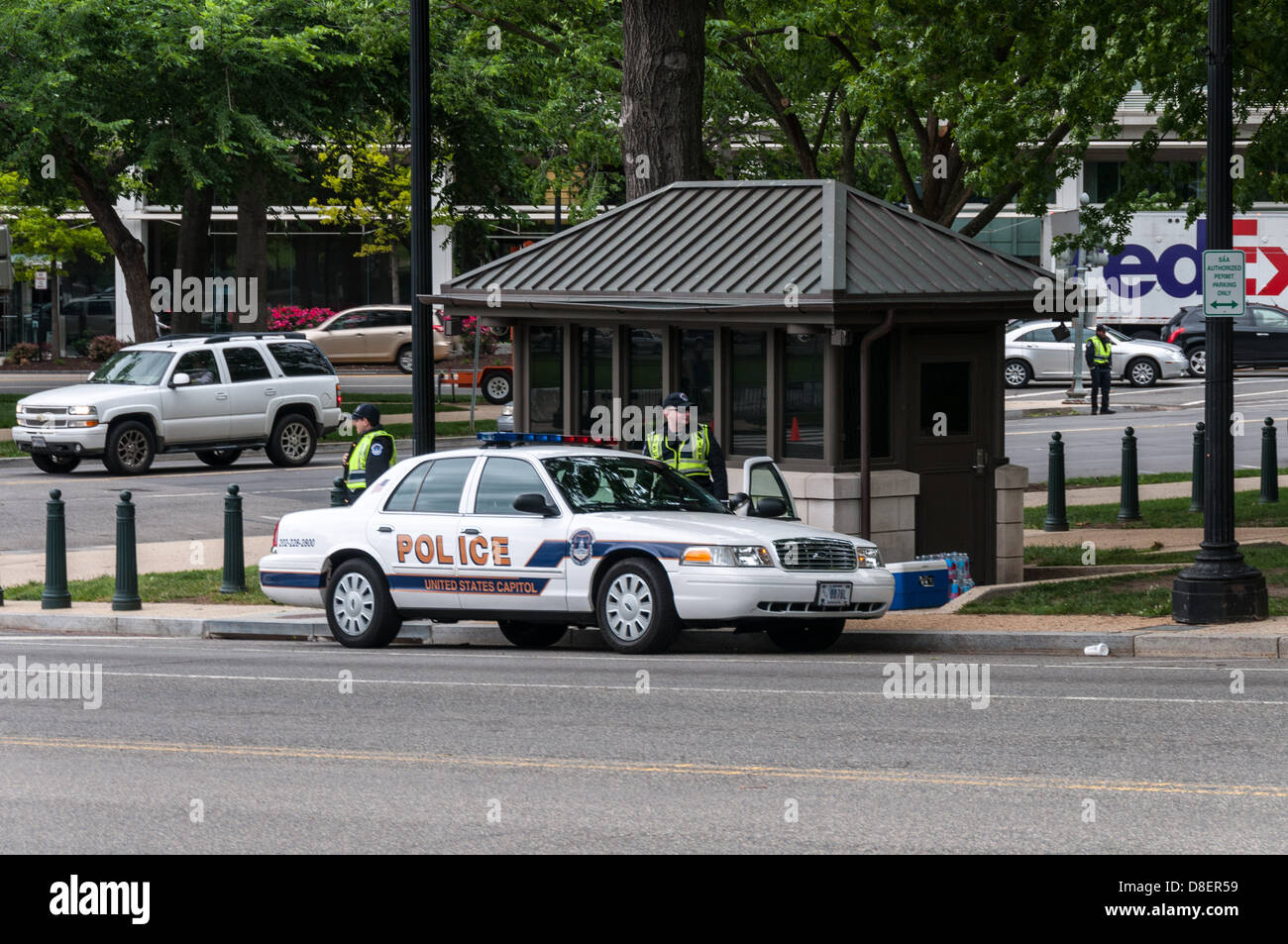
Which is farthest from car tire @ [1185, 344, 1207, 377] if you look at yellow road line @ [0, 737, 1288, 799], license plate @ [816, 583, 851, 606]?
yellow road line @ [0, 737, 1288, 799]

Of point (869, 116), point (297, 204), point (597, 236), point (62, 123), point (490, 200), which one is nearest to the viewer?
point (597, 236)

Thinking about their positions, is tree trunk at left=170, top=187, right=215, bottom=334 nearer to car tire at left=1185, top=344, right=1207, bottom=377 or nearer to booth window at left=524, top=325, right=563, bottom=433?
booth window at left=524, top=325, right=563, bottom=433

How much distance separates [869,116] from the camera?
24516 millimetres

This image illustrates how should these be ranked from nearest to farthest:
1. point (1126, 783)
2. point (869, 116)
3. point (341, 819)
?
point (341, 819) < point (1126, 783) < point (869, 116)

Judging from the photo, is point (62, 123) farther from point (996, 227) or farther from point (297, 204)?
point (996, 227)

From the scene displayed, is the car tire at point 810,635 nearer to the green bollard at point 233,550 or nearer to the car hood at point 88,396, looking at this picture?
the green bollard at point 233,550

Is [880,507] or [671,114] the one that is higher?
[671,114]

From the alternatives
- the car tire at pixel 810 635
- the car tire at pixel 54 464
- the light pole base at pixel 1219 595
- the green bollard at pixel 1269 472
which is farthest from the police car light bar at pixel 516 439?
the car tire at pixel 54 464

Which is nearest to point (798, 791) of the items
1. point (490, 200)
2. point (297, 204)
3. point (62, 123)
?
point (62, 123)

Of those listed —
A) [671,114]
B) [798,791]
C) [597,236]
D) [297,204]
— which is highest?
[297,204]

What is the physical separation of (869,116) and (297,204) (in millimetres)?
39863

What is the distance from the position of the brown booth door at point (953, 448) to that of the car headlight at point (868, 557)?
116 inches

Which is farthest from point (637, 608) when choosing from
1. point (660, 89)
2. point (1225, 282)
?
point (660, 89)

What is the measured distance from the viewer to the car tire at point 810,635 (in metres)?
14.1
